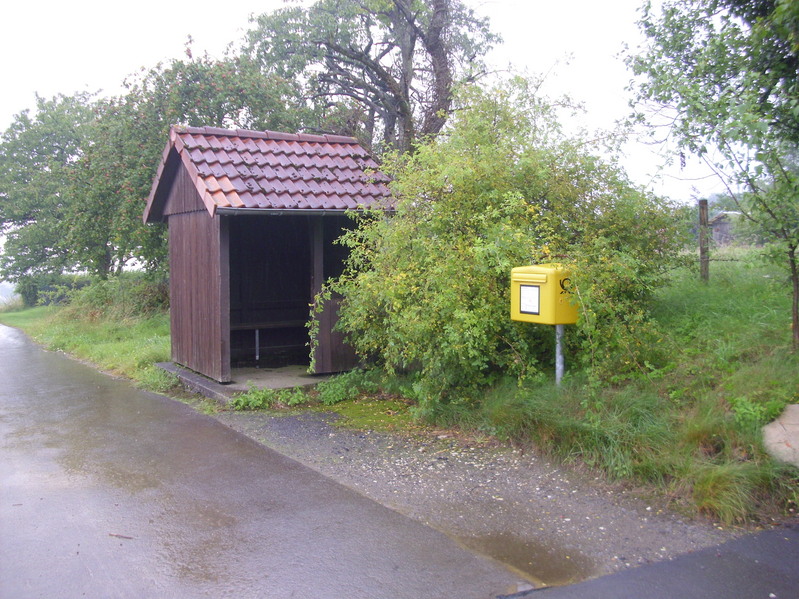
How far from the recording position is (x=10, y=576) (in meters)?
4.01

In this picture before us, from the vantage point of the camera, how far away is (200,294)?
31.9 feet

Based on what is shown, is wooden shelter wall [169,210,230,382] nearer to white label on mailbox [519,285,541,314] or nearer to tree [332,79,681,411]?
tree [332,79,681,411]

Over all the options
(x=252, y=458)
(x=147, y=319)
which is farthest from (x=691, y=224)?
(x=147, y=319)

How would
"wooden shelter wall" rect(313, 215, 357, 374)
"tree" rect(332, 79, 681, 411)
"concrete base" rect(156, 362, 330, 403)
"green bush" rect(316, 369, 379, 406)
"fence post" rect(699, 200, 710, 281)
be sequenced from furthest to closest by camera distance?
"wooden shelter wall" rect(313, 215, 357, 374), "concrete base" rect(156, 362, 330, 403), "green bush" rect(316, 369, 379, 406), "fence post" rect(699, 200, 710, 281), "tree" rect(332, 79, 681, 411)

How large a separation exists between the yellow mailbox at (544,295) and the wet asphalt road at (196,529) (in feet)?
7.09

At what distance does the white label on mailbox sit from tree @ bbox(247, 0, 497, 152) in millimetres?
14945

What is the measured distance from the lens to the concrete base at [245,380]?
889cm

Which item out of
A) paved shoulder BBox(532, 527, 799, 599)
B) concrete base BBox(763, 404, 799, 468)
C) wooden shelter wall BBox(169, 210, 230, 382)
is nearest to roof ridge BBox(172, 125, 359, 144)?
wooden shelter wall BBox(169, 210, 230, 382)

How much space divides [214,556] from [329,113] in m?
19.3

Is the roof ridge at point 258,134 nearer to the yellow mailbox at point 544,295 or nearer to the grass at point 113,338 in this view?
the grass at point 113,338

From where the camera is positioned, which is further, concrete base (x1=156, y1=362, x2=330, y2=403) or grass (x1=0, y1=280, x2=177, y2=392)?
grass (x1=0, y1=280, x2=177, y2=392)

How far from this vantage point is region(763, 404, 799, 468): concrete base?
15.4 ft

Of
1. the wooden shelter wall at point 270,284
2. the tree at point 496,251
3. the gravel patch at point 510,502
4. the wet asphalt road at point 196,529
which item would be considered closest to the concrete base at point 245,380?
the wooden shelter wall at point 270,284

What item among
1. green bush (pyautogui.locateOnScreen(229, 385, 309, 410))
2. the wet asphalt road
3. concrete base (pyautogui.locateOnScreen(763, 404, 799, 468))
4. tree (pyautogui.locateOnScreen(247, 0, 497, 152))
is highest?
tree (pyautogui.locateOnScreen(247, 0, 497, 152))
